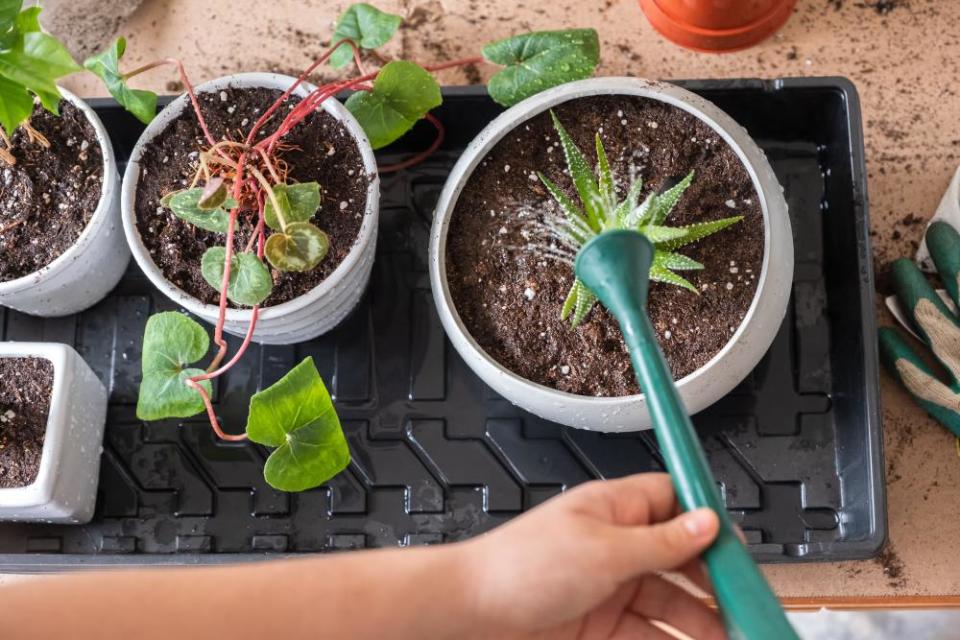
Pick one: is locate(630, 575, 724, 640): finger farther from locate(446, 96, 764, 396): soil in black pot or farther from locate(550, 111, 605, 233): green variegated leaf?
locate(550, 111, 605, 233): green variegated leaf

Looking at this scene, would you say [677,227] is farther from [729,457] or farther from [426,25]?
[426,25]

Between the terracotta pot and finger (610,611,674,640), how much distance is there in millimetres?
655

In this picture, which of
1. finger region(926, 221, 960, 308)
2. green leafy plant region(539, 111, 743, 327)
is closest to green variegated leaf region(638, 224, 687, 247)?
green leafy plant region(539, 111, 743, 327)

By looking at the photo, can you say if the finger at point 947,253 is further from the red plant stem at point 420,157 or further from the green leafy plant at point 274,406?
the green leafy plant at point 274,406

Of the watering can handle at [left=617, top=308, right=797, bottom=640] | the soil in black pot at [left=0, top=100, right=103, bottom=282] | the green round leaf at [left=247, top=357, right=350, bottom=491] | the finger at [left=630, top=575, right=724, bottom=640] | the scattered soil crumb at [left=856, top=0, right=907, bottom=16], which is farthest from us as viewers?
the scattered soil crumb at [left=856, top=0, right=907, bottom=16]

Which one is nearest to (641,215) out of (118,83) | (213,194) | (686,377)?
(686,377)

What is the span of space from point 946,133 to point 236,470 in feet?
2.82

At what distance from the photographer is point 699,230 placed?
2.75ft

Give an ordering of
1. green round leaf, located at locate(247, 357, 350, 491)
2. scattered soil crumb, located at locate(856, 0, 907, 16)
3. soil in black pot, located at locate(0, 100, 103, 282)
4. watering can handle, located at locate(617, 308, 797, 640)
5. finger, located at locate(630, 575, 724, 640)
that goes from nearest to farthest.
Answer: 1. watering can handle, located at locate(617, 308, 797, 640)
2. finger, located at locate(630, 575, 724, 640)
3. green round leaf, located at locate(247, 357, 350, 491)
4. soil in black pot, located at locate(0, 100, 103, 282)
5. scattered soil crumb, located at locate(856, 0, 907, 16)

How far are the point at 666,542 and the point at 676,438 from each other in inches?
2.7

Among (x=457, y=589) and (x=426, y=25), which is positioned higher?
(x=426, y=25)

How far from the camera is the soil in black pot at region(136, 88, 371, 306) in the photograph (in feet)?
2.97

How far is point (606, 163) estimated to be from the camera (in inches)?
34.4

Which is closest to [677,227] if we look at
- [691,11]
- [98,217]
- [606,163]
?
[606,163]
